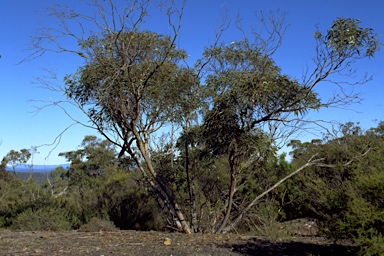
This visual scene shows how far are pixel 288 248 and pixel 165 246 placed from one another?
207cm

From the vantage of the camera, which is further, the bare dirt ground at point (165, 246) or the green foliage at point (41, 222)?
the green foliage at point (41, 222)

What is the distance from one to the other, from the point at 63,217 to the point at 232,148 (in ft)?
21.3

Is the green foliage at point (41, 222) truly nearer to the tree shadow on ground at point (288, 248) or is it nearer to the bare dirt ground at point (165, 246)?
the bare dirt ground at point (165, 246)

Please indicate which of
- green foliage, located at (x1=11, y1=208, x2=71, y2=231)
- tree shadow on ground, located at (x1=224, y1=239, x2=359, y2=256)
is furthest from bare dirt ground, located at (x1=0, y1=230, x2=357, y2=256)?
green foliage, located at (x1=11, y1=208, x2=71, y2=231)

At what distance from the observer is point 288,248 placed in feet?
23.8

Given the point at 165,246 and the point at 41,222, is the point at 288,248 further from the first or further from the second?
the point at 41,222

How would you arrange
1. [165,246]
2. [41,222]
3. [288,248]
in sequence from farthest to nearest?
[41,222], [165,246], [288,248]

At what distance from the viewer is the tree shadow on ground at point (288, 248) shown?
6816 millimetres

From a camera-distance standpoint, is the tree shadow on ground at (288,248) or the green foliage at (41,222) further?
the green foliage at (41,222)

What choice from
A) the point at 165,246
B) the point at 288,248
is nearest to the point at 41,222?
the point at 165,246

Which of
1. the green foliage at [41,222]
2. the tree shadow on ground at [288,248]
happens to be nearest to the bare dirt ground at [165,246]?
the tree shadow on ground at [288,248]

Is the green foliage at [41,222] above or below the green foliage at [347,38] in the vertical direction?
below

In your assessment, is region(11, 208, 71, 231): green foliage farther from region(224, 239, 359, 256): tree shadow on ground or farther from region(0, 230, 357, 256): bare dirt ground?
region(224, 239, 359, 256): tree shadow on ground

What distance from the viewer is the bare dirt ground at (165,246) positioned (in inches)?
270
